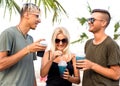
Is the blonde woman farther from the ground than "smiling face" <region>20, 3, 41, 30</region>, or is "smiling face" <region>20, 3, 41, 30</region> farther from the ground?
"smiling face" <region>20, 3, 41, 30</region>

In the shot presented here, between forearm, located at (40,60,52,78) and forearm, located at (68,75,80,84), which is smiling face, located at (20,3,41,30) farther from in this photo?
forearm, located at (68,75,80,84)

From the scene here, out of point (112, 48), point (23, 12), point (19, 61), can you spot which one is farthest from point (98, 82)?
point (23, 12)

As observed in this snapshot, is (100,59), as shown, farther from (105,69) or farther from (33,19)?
(33,19)

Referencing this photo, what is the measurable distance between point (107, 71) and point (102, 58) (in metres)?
0.14

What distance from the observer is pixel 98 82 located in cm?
300

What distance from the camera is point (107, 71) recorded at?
2.93m

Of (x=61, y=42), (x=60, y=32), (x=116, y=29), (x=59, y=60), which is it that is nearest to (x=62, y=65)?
(x=59, y=60)

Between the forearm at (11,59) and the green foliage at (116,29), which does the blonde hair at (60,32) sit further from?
the green foliage at (116,29)

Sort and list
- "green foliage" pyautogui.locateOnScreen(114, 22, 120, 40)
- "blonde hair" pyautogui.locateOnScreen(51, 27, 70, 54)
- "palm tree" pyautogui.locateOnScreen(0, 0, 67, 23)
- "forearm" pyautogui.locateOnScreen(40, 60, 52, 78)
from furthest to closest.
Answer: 1. "green foliage" pyautogui.locateOnScreen(114, 22, 120, 40)
2. "palm tree" pyautogui.locateOnScreen(0, 0, 67, 23)
3. "blonde hair" pyautogui.locateOnScreen(51, 27, 70, 54)
4. "forearm" pyautogui.locateOnScreen(40, 60, 52, 78)

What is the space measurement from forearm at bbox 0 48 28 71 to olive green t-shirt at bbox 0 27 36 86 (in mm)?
78

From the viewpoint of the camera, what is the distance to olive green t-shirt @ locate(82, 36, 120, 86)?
9.58 feet

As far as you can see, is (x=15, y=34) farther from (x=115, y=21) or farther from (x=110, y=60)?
(x=115, y=21)

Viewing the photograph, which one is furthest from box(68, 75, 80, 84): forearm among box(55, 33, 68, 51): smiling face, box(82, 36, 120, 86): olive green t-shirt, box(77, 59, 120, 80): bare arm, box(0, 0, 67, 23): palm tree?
box(0, 0, 67, 23): palm tree

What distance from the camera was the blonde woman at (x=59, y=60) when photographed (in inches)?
118
